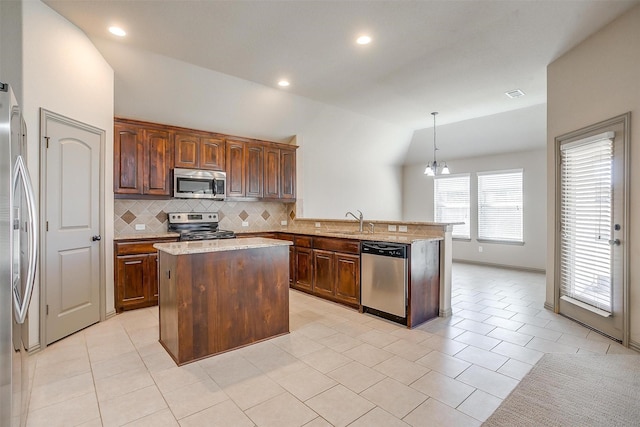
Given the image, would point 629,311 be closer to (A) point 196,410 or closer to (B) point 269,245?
→ (B) point 269,245

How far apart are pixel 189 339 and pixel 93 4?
10.0 ft

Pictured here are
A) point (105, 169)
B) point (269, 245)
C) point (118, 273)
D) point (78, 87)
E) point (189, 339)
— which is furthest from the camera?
point (118, 273)

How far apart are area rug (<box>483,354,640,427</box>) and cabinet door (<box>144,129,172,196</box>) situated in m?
4.48

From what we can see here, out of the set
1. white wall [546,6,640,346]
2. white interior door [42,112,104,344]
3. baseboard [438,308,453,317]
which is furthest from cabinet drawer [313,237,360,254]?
white interior door [42,112,104,344]

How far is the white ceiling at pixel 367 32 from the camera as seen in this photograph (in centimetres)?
291

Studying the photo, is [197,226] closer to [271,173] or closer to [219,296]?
[271,173]

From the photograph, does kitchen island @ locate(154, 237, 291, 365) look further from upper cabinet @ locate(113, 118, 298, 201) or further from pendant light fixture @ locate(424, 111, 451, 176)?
pendant light fixture @ locate(424, 111, 451, 176)

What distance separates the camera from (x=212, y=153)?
16.9 ft

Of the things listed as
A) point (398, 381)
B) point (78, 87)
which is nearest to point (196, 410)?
point (398, 381)

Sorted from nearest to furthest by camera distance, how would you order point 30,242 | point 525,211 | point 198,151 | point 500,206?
point 30,242 < point 198,151 < point 525,211 < point 500,206

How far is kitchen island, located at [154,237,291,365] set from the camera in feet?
8.73

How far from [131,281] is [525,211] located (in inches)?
279

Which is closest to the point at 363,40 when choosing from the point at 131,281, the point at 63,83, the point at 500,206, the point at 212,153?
the point at 212,153

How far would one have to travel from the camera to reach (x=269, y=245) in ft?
10.2
